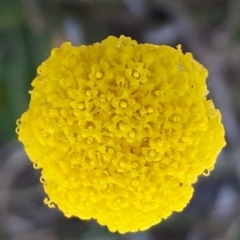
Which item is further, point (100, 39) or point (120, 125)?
point (100, 39)

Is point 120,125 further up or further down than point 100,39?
further down

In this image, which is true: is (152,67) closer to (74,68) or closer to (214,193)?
(74,68)

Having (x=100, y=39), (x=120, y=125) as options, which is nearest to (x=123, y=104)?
(x=120, y=125)

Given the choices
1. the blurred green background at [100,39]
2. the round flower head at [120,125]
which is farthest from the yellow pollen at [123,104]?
the blurred green background at [100,39]

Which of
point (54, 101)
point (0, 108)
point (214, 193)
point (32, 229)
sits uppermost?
point (0, 108)

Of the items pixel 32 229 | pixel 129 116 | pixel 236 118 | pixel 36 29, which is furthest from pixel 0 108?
pixel 129 116

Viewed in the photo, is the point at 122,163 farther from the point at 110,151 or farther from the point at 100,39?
the point at 100,39

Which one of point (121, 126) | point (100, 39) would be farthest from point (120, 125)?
point (100, 39)
